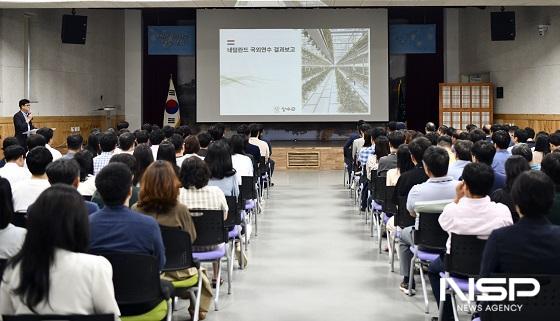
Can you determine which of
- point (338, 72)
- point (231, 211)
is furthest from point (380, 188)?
point (338, 72)

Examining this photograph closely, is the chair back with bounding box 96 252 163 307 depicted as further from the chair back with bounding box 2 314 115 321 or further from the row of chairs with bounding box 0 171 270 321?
the chair back with bounding box 2 314 115 321

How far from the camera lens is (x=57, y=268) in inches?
91.2

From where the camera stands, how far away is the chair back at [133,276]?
9.75ft

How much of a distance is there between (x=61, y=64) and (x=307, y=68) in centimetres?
556

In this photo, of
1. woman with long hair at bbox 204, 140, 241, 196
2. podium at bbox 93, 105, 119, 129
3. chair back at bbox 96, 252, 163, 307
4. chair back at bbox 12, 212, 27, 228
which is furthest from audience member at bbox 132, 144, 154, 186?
podium at bbox 93, 105, 119, 129

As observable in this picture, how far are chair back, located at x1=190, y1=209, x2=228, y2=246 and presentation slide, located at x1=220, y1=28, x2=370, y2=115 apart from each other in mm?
10885

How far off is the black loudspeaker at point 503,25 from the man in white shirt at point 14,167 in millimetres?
10259

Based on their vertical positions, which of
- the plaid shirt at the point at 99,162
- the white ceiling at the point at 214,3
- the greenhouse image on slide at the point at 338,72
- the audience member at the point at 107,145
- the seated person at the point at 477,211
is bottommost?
the seated person at the point at 477,211

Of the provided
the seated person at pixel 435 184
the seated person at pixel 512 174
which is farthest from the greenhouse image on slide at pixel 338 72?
the seated person at pixel 512 174

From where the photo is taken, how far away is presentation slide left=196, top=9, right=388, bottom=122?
15.3 m

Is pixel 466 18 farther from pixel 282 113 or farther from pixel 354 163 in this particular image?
pixel 354 163

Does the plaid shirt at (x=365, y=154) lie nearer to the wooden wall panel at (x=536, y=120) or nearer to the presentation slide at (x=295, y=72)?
the wooden wall panel at (x=536, y=120)

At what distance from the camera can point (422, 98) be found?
17141 millimetres

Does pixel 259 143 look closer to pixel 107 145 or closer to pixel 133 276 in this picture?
pixel 107 145
